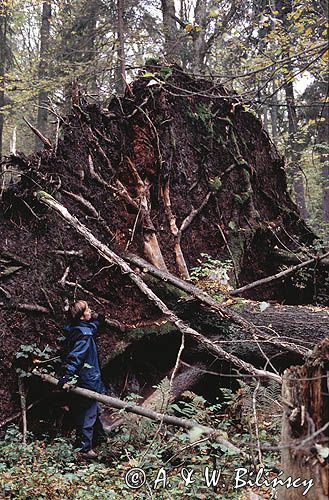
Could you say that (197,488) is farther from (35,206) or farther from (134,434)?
(35,206)

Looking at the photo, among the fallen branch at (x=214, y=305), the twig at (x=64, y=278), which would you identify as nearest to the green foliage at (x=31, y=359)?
the twig at (x=64, y=278)

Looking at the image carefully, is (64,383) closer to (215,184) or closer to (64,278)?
(64,278)

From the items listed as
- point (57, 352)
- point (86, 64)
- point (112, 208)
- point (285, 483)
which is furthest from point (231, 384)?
point (86, 64)

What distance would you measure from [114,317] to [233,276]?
9.67ft

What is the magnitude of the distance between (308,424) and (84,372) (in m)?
4.04

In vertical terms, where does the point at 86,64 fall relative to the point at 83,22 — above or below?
below

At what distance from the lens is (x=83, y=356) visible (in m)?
5.78

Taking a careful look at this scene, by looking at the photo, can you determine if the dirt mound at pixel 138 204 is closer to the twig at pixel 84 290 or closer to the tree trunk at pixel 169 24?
the twig at pixel 84 290

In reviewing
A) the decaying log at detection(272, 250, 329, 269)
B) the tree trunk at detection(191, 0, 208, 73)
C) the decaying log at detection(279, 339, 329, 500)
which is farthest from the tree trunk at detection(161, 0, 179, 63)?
the decaying log at detection(279, 339, 329, 500)

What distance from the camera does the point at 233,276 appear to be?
887 centimetres

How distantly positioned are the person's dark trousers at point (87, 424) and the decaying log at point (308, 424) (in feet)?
11.8

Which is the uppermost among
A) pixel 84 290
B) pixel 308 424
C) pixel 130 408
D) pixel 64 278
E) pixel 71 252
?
pixel 71 252

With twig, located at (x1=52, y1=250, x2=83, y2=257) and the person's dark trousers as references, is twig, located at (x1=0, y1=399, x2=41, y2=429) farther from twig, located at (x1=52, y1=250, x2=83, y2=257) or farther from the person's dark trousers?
twig, located at (x1=52, y1=250, x2=83, y2=257)

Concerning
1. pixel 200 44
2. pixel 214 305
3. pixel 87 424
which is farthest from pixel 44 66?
pixel 87 424
